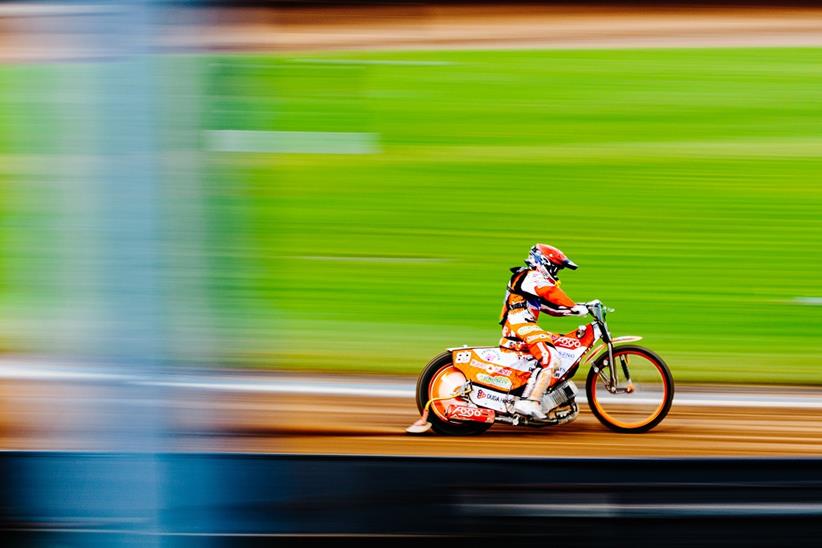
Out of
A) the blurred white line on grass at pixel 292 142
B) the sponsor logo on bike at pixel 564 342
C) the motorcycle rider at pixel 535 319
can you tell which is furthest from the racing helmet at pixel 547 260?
the blurred white line on grass at pixel 292 142

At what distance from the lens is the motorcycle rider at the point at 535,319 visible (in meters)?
1.31

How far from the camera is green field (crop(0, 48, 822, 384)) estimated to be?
1.36 metres

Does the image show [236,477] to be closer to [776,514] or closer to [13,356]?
[13,356]

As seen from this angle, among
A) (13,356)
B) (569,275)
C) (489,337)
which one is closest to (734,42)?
(569,275)

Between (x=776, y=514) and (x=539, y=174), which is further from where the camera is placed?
(x=539, y=174)

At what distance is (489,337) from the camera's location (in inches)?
53.4

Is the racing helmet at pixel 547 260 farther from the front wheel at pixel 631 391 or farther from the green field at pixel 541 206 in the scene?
the front wheel at pixel 631 391

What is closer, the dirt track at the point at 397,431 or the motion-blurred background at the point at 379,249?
the motion-blurred background at the point at 379,249

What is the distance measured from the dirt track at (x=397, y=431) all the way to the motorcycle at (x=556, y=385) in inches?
0.7

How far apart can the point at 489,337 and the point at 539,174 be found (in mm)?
291

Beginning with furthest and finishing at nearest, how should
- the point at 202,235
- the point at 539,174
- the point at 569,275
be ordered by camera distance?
the point at 539,174, the point at 569,275, the point at 202,235

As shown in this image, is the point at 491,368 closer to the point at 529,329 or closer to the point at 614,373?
the point at 529,329

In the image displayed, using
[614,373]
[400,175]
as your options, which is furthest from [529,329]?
[400,175]

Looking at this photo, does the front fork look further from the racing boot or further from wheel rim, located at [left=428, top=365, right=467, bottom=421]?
wheel rim, located at [left=428, top=365, right=467, bottom=421]
